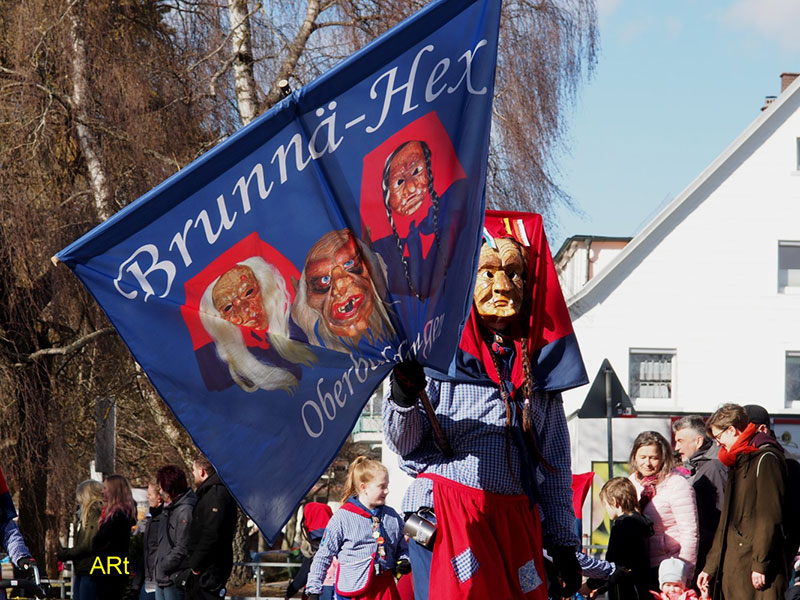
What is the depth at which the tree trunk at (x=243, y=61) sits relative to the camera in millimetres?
16344

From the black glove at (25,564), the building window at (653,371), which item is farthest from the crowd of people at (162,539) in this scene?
the building window at (653,371)

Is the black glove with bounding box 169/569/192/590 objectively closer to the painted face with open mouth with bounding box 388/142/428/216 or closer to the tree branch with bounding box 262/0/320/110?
the painted face with open mouth with bounding box 388/142/428/216

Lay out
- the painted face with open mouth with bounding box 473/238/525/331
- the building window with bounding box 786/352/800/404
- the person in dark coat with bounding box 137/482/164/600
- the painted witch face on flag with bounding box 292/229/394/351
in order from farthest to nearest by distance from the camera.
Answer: the building window with bounding box 786/352/800/404, the person in dark coat with bounding box 137/482/164/600, the painted face with open mouth with bounding box 473/238/525/331, the painted witch face on flag with bounding box 292/229/394/351

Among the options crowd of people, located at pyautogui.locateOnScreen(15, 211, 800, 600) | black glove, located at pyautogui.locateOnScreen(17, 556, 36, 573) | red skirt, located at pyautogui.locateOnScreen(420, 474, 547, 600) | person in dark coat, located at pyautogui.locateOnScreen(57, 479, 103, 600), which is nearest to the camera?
red skirt, located at pyautogui.locateOnScreen(420, 474, 547, 600)

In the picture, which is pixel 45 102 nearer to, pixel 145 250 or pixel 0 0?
pixel 0 0

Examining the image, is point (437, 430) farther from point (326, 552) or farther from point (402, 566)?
point (326, 552)

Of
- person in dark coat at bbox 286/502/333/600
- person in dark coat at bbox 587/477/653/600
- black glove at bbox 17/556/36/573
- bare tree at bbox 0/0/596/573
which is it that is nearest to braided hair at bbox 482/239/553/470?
person in dark coat at bbox 587/477/653/600

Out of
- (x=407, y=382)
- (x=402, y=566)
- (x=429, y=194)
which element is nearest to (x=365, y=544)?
(x=402, y=566)

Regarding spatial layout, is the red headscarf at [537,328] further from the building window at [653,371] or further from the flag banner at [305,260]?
the building window at [653,371]

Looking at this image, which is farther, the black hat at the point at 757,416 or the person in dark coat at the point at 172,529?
the person in dark coat at the point at 172,529

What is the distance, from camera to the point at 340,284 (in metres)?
3.89

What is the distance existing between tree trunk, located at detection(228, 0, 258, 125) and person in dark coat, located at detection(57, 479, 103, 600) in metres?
6.11

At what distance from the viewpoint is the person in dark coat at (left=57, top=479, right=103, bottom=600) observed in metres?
11.2

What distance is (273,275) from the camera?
148 inches
